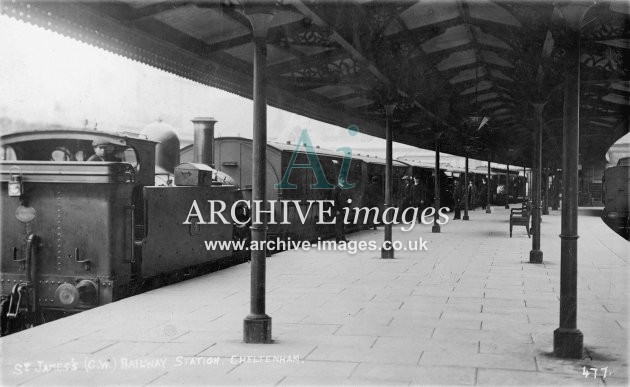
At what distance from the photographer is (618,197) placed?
2272 centimetres

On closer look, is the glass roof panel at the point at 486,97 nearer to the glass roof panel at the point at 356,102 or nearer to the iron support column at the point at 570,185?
the glass roof panel at the point at 356,102

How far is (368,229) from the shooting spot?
64.6 ft

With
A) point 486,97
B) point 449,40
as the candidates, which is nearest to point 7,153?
point 449,40

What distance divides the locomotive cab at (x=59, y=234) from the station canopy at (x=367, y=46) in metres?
1.54

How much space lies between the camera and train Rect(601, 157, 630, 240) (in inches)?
Answer: 883

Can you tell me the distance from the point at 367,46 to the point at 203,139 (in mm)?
3502

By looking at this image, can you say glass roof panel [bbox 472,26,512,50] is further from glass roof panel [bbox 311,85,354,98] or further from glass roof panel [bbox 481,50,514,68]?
glass roof panel [bbox 311,85,354,98]

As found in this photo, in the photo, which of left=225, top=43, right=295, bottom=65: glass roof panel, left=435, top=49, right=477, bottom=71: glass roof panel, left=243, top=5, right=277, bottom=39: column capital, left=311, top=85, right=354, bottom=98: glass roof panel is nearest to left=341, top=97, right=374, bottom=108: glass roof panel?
left=311, top=85, right=354, bottom=98: glass roof panel

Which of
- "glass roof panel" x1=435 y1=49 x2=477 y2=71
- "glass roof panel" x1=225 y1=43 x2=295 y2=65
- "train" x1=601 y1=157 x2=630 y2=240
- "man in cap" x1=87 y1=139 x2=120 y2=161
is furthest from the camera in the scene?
"train" x1=601 y1=157 x2=630 y2=240

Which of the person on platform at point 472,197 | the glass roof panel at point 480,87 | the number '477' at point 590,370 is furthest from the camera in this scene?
the person on platform at point 472,197

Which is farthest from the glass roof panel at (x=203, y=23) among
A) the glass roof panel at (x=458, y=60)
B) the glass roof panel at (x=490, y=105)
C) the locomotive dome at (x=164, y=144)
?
the glass roof panel at (x=490, y=105)

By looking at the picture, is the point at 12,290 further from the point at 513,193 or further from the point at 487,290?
the point at 513,193

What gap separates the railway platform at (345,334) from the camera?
4.46 m

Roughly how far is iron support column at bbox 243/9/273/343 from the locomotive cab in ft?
7.42
